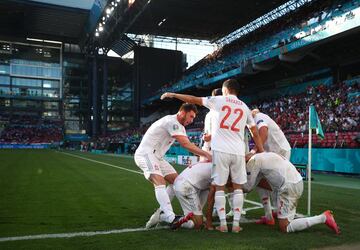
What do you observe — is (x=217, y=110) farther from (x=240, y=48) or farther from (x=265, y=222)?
(x=240, y=48)

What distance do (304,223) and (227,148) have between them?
1.55m

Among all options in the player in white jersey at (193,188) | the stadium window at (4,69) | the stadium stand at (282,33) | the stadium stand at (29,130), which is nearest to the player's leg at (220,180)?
the player in white jersey at (193,188)

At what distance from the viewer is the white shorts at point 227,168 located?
5812 mm

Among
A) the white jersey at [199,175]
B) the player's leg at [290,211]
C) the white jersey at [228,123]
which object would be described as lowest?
the player's leg at [290,211]

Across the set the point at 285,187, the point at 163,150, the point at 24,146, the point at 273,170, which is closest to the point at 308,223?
the point at 285,187

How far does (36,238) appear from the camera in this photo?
17.4 ft

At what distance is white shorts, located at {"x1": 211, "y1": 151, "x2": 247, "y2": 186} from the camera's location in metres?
Result: 5.81

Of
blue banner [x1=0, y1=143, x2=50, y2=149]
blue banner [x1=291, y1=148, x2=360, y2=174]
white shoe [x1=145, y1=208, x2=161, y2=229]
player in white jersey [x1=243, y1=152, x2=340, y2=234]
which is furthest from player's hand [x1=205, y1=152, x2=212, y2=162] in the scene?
blue banner [x1=0, y1=143, x2=50, y2=149]

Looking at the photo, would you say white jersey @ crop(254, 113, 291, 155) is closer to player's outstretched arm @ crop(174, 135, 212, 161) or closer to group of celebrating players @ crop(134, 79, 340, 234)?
group of celebrating players @ crop(134, 79, 340, 234)

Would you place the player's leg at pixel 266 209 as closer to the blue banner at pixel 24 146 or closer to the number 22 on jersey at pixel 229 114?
the number 22 on jersey at pixel 229 114

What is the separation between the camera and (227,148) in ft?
19.1

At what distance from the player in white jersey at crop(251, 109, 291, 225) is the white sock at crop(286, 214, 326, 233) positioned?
654 mm

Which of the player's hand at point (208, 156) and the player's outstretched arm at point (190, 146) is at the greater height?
the player's outstretched arm at point (190, 146)

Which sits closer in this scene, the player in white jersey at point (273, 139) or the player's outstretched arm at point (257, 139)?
the player's outstretched arm at point (257, 139)
